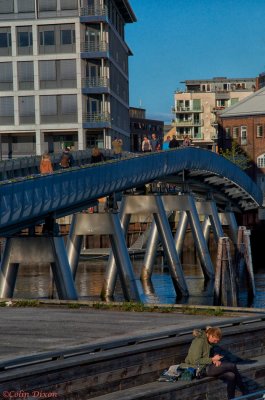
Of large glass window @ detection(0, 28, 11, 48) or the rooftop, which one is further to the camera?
the rooftop

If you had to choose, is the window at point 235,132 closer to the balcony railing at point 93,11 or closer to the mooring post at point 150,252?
the balcony railing at point 93,11

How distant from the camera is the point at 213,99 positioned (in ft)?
570

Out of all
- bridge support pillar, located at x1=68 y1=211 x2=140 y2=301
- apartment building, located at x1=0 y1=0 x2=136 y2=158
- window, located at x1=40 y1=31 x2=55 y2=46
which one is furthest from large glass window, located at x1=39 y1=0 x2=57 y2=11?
bridge support pillar, located at x1=68 y1=211 x2=140 y2=301

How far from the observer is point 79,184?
34.4m

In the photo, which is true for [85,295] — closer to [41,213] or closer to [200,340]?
[41,213]

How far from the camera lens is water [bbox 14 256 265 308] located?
46062mm

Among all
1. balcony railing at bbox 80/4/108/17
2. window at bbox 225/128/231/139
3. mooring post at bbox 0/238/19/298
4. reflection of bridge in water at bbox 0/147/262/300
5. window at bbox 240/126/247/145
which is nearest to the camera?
reflection of bridge in water at bbox 0/147/262/300

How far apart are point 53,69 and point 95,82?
4154mm

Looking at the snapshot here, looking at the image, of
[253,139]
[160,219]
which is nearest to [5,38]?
[253,139]

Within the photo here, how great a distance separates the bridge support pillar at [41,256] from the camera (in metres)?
31.4

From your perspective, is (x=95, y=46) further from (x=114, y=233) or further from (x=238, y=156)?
(x=114, y=233)

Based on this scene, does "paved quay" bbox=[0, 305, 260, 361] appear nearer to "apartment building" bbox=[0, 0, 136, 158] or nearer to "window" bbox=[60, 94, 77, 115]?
"window" bbox=[60, 94, 77, 115]

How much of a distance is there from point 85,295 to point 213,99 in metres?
129

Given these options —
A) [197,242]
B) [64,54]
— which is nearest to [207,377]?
[197,242]
